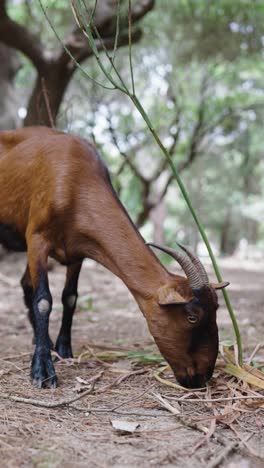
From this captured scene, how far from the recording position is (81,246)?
4.66 m

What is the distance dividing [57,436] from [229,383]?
157 cm

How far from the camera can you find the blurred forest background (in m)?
9.31

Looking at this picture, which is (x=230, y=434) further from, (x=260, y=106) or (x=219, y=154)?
(x=219, y=154)

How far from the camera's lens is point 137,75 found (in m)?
16.7

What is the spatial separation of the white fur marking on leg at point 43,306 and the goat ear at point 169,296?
3.12ft

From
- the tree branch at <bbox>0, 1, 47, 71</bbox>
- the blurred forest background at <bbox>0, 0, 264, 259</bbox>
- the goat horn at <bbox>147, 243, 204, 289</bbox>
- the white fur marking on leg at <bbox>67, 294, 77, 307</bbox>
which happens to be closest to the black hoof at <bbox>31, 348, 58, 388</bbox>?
the white fur marking on leg at <bbox>67, 294, 77, 307</bbox>

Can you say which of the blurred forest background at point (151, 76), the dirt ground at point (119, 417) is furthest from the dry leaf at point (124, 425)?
the blurred forest background at point (151, 76)

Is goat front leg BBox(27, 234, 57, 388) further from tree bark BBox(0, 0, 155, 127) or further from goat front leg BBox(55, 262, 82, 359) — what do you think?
tree bark BBox(0, 0, 155, 127)

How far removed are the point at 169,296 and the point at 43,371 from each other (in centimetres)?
111

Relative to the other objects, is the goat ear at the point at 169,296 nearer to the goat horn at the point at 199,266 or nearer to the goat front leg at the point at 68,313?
the goat horn at the point at 199,266

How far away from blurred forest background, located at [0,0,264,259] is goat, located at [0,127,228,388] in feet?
10.5

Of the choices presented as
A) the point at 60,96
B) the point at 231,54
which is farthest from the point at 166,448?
the point at 231,54

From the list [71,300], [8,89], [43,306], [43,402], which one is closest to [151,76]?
[8,89]

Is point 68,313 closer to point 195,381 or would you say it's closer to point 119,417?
point 195,381
